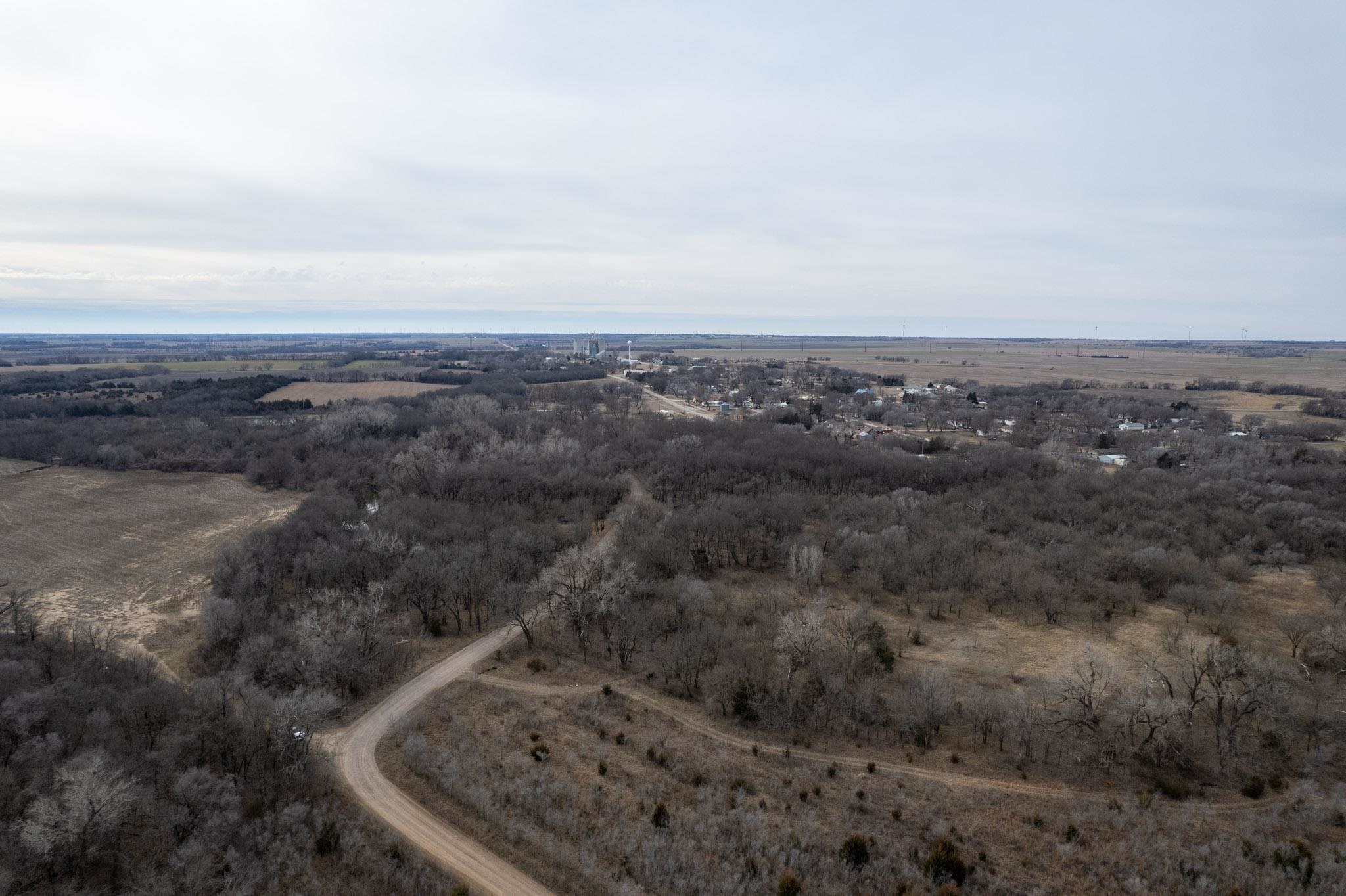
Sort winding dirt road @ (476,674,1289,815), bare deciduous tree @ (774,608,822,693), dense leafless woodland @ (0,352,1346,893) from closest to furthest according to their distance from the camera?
dense leafless woodland @ (0,352,1346,893) → winding dirt road @ (476,674,1289,815) → bare deciduous tree @ (774,608,822,693)

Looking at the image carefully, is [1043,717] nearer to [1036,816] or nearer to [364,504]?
[1036,816]

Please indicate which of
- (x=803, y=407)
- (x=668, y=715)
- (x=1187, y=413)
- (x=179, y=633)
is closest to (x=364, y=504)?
(x=179, y=633)

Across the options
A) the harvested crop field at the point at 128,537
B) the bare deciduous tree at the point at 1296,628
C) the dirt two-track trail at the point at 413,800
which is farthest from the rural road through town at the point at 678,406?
the bare deciduous tree at the point at 1296,628

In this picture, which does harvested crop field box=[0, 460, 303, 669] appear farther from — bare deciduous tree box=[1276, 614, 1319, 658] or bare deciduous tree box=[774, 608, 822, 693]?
bare deciduous tree box=[1276, 614, 1319, 658]

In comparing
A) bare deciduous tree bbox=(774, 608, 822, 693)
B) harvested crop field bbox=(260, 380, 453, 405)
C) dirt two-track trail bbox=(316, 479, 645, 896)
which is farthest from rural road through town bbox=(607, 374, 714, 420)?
dirt two-track trail bbox=(316, 479, 645, 896)

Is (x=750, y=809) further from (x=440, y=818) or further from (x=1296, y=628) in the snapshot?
(x=1296, y=628)

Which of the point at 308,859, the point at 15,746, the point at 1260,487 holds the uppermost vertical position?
the point at 1260,487
